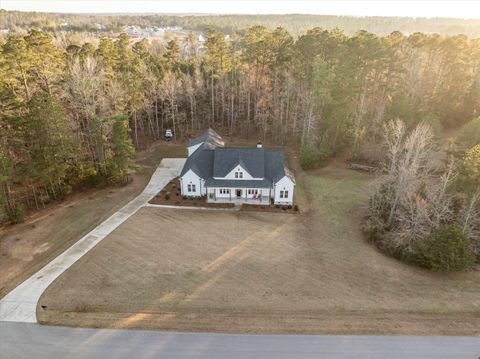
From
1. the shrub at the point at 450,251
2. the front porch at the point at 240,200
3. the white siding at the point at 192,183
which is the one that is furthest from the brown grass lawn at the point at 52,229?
the shrub at the point at 450,251

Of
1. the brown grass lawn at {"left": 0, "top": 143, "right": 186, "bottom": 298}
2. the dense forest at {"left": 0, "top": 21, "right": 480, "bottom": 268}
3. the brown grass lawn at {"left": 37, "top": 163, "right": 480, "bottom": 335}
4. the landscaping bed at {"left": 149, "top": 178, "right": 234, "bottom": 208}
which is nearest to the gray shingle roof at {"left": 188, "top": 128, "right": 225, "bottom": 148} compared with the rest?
the brown grass lawn at {"left": 0, "top": 143, "right": 186, "bottom": 298}

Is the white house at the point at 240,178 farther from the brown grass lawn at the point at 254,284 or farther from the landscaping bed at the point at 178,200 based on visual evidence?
the brown grass lawn at the point at 254,284

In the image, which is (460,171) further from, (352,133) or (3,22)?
(3,22)

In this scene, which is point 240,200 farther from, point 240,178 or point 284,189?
point 284,189

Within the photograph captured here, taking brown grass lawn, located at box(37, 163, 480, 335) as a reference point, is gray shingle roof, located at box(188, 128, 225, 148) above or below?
above

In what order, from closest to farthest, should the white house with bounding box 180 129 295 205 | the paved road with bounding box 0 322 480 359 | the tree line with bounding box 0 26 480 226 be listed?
the paved road with bounding box 0 322 480 359, the tree line with bounding box 0 26 480 226, the white house with bounding box 180 129 295 205

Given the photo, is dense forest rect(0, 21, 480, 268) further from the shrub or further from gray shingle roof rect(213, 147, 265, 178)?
gray shingle roof rect(213, 147, 265, 178)

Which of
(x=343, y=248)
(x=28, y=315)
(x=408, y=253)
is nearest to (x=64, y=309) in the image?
(x=28, y=315)

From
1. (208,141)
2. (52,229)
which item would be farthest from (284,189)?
(52,229)
